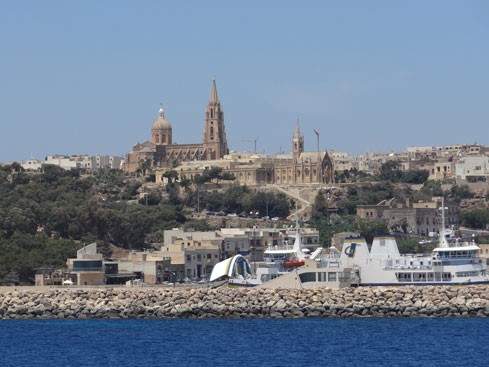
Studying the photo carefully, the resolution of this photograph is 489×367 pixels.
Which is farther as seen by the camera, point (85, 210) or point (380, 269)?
point (85, 210)

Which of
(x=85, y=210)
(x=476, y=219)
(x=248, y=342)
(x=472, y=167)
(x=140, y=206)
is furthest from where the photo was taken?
(x=472, y=167)

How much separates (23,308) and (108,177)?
305 ft

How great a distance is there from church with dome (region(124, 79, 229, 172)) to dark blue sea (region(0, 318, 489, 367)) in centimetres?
11930

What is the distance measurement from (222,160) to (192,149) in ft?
49.5

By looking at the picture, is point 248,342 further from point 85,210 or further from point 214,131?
point 214,131

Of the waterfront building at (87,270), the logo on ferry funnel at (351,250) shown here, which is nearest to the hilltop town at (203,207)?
the waterfront building at (87,270)

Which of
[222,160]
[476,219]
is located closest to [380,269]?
[476,219]

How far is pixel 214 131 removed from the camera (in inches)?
7662

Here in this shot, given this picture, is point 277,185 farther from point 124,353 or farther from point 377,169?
point 124,353

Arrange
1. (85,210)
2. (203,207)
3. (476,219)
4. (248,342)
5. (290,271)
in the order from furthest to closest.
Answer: (203,207), (476,219), (85,210), (290,271), (248,342)

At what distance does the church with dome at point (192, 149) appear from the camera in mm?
190675

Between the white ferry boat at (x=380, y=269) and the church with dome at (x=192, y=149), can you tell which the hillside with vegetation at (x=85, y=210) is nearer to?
the church with dome at (x=192, y=149)

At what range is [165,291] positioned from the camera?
74750 mm

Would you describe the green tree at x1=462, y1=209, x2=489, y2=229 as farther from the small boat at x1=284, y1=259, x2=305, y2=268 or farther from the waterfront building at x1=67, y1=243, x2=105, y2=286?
the small boat at x1=284, y1=259, x2=305, y2=268
